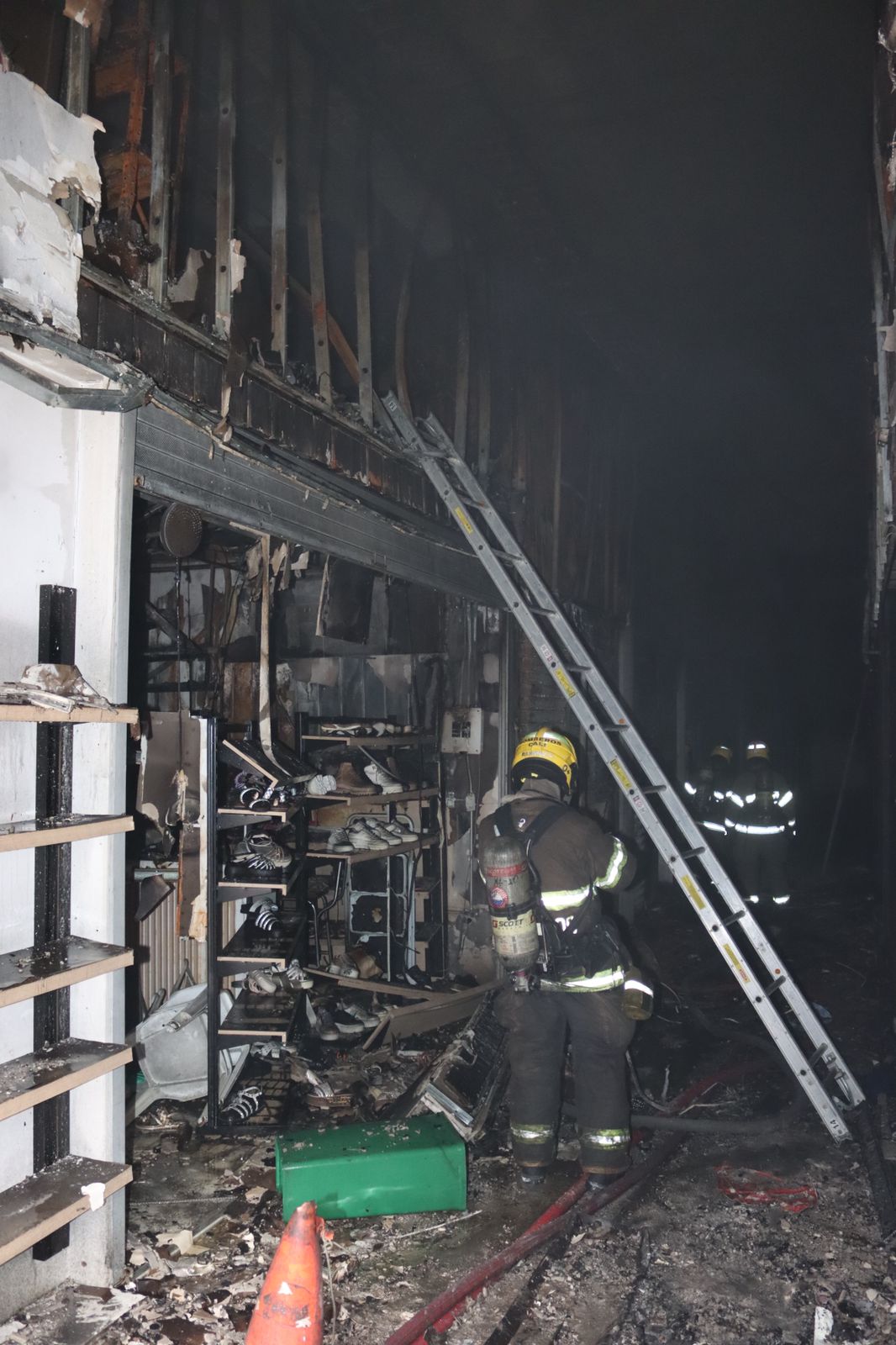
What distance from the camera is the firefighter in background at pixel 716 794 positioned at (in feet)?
30.9

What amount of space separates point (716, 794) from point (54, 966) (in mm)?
7980

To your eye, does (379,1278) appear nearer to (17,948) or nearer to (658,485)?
(17,948)

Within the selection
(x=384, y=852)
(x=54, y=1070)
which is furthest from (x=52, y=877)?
(x=384, y=852)

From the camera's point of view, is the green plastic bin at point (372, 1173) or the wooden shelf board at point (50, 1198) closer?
the wooden shelf board at point (50, 1198)

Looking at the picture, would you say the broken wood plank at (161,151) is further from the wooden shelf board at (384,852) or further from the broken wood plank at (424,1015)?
the broken wood plank at (424,1015)

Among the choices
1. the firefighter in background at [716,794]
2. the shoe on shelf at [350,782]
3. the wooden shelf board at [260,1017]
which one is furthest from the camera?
the firefighter in background at [716,794]

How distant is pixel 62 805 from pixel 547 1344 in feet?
7.96

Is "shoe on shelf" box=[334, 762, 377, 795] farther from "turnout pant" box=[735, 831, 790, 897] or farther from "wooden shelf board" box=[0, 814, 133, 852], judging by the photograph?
"turnout pant" box=[735, 831, 790, 897]

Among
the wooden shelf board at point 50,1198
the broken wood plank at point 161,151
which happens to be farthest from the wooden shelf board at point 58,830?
the broken wood plank at point 161,151

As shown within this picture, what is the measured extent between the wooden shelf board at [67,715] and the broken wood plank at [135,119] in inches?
78.2

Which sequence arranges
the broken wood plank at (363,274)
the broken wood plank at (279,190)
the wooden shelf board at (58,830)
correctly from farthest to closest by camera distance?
the broken wood plank at (363,274), the broken wood plank at (279,190), the wooden shelf board at (58,830)

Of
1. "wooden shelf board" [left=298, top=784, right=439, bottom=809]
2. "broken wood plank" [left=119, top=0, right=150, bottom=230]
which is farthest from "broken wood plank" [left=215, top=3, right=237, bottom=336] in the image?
"wooden shelf board" [left=298, top=784, right=439, bottom=809]

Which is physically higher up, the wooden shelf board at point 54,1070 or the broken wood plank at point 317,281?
the broken wood plank at point 317,281

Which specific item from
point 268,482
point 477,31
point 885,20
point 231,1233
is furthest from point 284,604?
point 885,20
